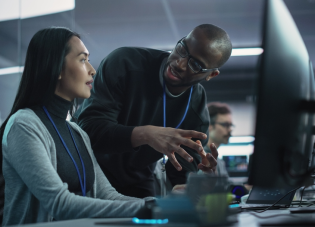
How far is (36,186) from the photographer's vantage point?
985mm

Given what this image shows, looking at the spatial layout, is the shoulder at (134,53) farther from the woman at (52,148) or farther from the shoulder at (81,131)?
the shoulder at (81,131)

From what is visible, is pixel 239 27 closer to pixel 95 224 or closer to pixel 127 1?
pixel 127 1

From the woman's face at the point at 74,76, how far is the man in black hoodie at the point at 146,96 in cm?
19

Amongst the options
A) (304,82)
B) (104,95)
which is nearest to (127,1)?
(104,95)

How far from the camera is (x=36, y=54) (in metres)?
1.28

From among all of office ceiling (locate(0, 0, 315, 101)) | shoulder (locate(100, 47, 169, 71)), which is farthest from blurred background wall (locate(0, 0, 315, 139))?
shoulder (locate(100, 47, 169, 71))

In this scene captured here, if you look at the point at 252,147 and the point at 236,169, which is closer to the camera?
the point at 252,147

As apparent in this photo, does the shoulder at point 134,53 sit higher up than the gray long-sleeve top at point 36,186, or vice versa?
the shoulder at point 134,53

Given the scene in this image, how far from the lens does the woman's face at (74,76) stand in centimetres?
135

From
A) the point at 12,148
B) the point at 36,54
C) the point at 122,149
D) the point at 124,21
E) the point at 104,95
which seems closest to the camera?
the point at 12,148

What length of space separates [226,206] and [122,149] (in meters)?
0.79

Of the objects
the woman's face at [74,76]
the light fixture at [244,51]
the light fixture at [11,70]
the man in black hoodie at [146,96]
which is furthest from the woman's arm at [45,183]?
the light fixture at [244,51]

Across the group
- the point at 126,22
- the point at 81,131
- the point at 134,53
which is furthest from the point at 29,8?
the point at 126,22

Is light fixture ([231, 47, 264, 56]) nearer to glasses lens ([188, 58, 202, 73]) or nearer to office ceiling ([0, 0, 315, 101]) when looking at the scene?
office ceiling ([0, 0, 315, 101])
